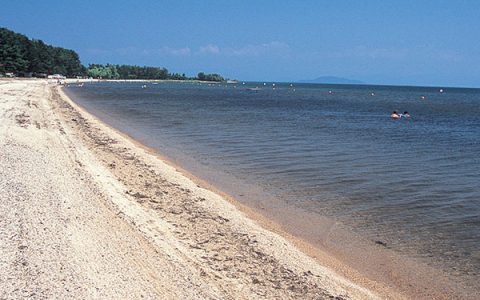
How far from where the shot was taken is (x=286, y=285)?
21.5 feet

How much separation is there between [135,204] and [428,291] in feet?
20.0

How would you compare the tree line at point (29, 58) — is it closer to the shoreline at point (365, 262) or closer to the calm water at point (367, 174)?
the calm water at point (367, 174)

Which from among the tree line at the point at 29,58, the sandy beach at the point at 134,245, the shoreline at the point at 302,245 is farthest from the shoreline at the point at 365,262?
the tree line at the point at 29,58

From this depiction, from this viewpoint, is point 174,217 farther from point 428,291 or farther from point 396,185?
point 396,185

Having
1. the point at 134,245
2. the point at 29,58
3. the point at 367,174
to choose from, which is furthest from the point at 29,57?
the point at 134,245

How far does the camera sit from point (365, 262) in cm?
806

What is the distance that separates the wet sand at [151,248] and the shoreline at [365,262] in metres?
0.04

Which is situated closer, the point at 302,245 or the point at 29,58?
the point at 302,245

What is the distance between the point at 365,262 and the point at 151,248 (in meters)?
3.72

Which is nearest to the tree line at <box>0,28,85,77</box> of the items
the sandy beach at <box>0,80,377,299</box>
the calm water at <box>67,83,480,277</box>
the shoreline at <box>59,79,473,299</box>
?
the calm water at <box>67,83,480,277</box>

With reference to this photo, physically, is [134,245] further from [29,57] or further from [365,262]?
[29,57]

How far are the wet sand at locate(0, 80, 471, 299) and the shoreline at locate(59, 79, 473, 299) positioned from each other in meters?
0.04

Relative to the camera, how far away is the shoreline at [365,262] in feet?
23.2

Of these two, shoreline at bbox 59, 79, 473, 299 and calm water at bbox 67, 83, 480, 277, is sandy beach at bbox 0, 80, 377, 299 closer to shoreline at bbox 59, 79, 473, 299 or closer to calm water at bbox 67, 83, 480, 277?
shoreline at bbox 59, 79, 473, 299
